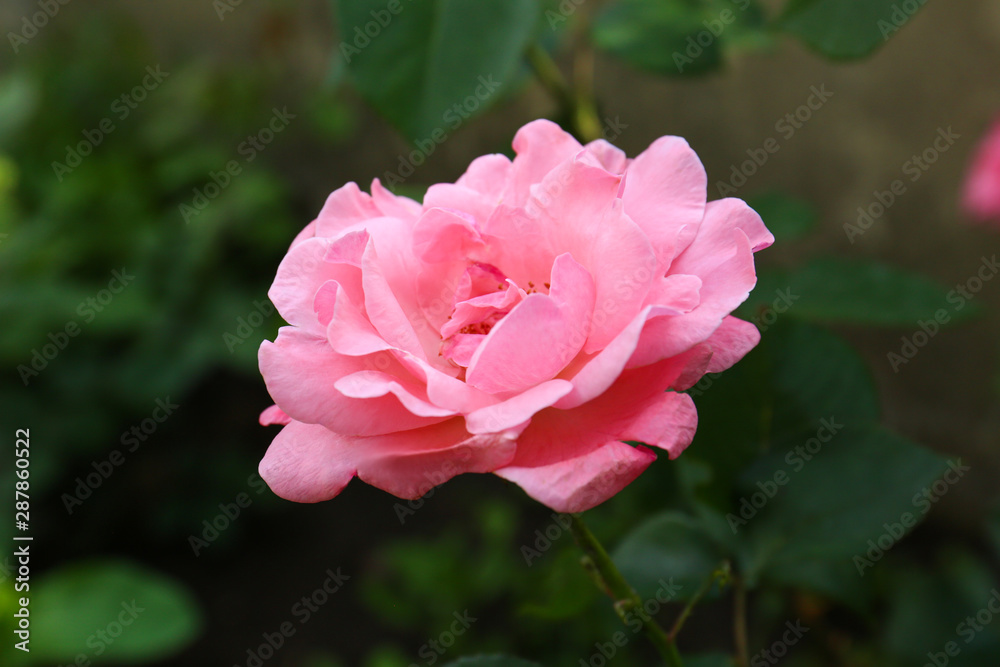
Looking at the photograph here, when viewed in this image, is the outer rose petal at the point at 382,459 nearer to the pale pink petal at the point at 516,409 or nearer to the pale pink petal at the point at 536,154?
the pale pink petal at the point at 516,409

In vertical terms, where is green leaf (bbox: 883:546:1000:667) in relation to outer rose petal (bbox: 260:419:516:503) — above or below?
below

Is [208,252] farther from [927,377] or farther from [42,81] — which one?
[927,377]

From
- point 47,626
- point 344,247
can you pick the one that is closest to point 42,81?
point 47,626

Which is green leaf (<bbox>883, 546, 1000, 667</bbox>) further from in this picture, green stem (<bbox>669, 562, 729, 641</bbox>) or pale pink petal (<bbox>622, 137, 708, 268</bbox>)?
pale pink petal (<bbox>622, 137, 708, 268</bbox>)

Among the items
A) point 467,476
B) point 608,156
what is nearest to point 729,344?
point 608,156

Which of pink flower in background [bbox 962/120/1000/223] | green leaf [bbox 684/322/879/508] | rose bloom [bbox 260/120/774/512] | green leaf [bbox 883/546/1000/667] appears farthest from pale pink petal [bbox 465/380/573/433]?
pink flower in background [bbox 962/120/1000/223]

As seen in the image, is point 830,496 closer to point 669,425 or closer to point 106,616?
point 669,425

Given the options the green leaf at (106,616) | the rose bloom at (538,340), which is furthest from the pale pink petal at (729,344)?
the green leaf at (106,616)
